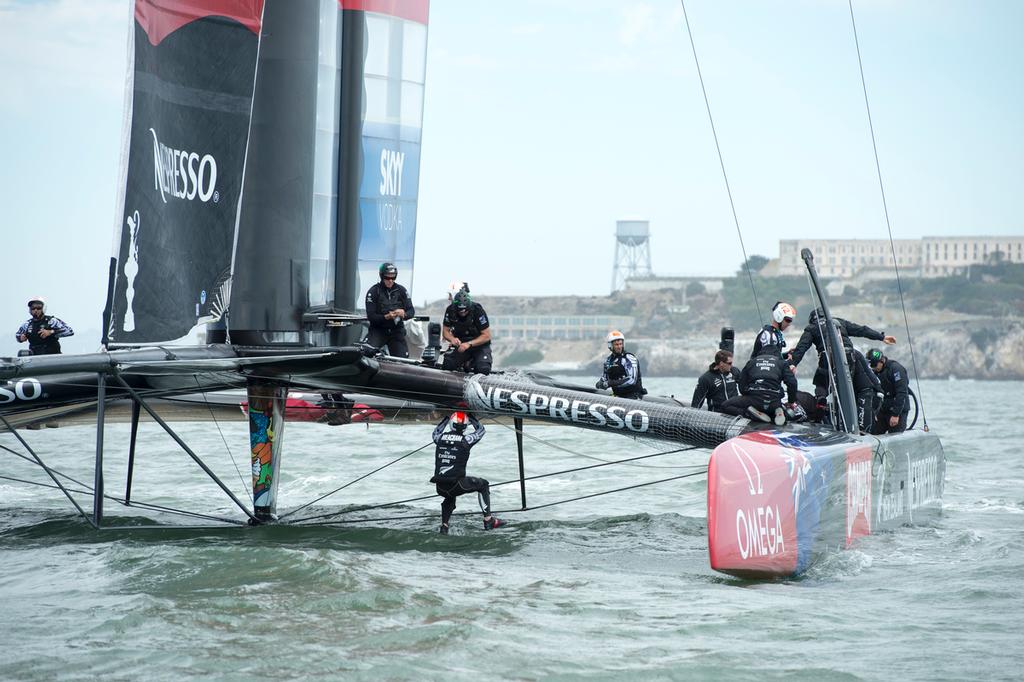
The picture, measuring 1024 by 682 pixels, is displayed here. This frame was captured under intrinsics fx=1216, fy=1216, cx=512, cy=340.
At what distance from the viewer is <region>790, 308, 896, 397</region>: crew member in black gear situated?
7.96 m

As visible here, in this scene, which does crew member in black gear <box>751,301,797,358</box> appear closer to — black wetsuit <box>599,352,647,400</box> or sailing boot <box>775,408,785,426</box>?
sailing boot <box>775,408,785,426</box>

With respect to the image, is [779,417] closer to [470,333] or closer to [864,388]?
[864,388]

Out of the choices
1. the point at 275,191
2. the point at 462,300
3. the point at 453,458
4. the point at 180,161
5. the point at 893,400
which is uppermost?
the point at 180,161

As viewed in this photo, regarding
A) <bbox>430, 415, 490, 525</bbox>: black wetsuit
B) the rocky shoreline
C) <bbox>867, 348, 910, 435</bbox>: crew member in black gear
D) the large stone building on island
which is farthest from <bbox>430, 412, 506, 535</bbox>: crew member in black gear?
the large stone building on island

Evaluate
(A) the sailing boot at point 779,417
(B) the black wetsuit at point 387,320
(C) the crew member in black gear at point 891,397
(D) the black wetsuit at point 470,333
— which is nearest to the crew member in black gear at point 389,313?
(B) the black wetsuit at point 387,320

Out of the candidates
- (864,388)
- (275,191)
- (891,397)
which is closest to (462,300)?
(275,191)

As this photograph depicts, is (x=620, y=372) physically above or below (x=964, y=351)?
above

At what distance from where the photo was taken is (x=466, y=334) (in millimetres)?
7691

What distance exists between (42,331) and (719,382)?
4827 mm

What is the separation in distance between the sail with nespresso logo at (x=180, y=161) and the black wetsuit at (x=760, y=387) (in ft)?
10.2

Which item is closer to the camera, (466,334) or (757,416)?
(757,416)

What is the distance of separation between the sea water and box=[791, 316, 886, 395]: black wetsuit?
1.23 metres

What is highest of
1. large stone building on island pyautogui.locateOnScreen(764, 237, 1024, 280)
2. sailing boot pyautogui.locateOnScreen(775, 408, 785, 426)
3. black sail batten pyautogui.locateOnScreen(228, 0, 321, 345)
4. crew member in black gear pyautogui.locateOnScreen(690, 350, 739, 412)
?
large stone building on island pyautogui.locateOnScreen(764, 237, 1024, 280)

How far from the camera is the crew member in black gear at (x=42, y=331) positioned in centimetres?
873
